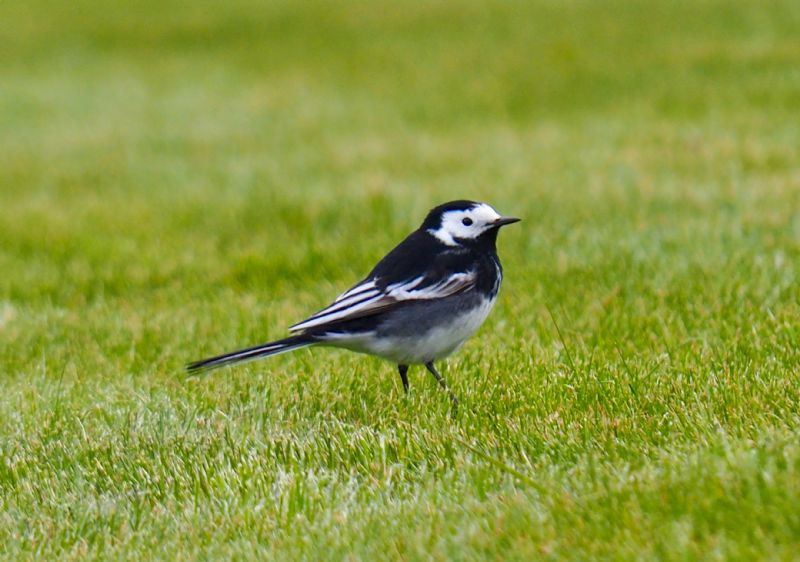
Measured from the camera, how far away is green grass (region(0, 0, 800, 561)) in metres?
4.48

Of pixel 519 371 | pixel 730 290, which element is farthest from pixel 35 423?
pixel 730 290

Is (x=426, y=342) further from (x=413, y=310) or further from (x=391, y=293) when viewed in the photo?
(x=391, y=293)

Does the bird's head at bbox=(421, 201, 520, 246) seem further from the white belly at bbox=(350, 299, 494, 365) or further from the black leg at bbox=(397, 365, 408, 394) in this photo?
the black leg at bbox=(397, 365, 408, 394)

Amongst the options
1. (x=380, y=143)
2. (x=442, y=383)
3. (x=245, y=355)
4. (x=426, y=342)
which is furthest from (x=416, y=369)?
(x=380, y=143)

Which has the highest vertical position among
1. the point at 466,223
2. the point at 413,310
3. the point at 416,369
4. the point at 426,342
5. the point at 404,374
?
the point at 466,223

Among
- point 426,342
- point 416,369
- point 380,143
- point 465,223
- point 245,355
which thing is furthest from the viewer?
point 380,143

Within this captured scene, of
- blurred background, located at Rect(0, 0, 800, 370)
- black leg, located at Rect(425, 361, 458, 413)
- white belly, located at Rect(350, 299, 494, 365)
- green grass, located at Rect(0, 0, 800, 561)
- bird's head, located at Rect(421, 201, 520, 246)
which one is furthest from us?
blurred background, located at Rect(0, 0, 800, 370)

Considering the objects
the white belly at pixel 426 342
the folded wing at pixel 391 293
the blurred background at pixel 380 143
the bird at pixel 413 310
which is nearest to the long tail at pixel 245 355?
the bird at pixel 413 310

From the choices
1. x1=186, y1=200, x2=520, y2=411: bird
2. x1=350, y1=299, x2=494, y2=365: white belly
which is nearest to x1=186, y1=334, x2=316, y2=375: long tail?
x1=186, y1=200, x2=520, y2=411: bird

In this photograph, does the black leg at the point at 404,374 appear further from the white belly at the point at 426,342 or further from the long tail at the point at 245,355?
the long tail at the point at 245,355

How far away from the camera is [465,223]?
20.6 feet

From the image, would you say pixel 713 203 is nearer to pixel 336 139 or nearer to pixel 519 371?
pixel 519 371

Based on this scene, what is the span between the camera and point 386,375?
6.71 meters

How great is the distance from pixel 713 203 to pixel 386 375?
5.91m
